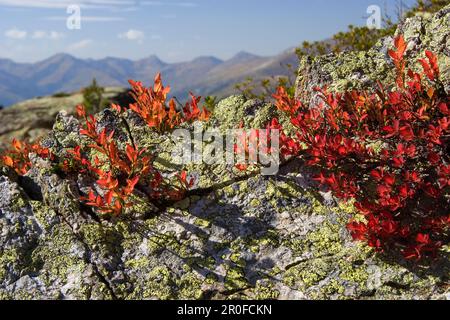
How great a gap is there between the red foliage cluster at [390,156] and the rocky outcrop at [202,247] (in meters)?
0.34

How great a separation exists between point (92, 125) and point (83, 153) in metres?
0.65

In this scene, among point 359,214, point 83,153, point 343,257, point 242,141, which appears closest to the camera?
point 343,257

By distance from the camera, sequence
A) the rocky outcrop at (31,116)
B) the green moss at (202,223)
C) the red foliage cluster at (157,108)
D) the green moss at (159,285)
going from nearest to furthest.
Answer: the green moss at (159,285), the green moss at (202,223), the red foliage cluster at (157,108), the rocky outcrop at (31,116)

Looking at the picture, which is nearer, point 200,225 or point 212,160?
point 200,225

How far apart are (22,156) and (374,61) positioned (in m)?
6.88

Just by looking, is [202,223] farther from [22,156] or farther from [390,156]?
[22,156]

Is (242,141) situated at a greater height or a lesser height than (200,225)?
greater

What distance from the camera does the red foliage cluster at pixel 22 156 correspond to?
6.88 meters

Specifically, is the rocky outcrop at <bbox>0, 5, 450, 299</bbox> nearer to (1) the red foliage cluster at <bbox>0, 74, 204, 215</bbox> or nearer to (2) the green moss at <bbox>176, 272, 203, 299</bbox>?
(2) the green moss at <bbox>176, 272, 203, 299</bbox>

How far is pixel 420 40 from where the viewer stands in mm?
7254

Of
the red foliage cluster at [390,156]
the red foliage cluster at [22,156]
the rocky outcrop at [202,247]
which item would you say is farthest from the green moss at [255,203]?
the red foliage cluster at [22,156]

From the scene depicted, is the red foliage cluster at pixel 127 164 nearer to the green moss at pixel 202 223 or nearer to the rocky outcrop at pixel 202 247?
the rocky outcrop at pixel 202 247
